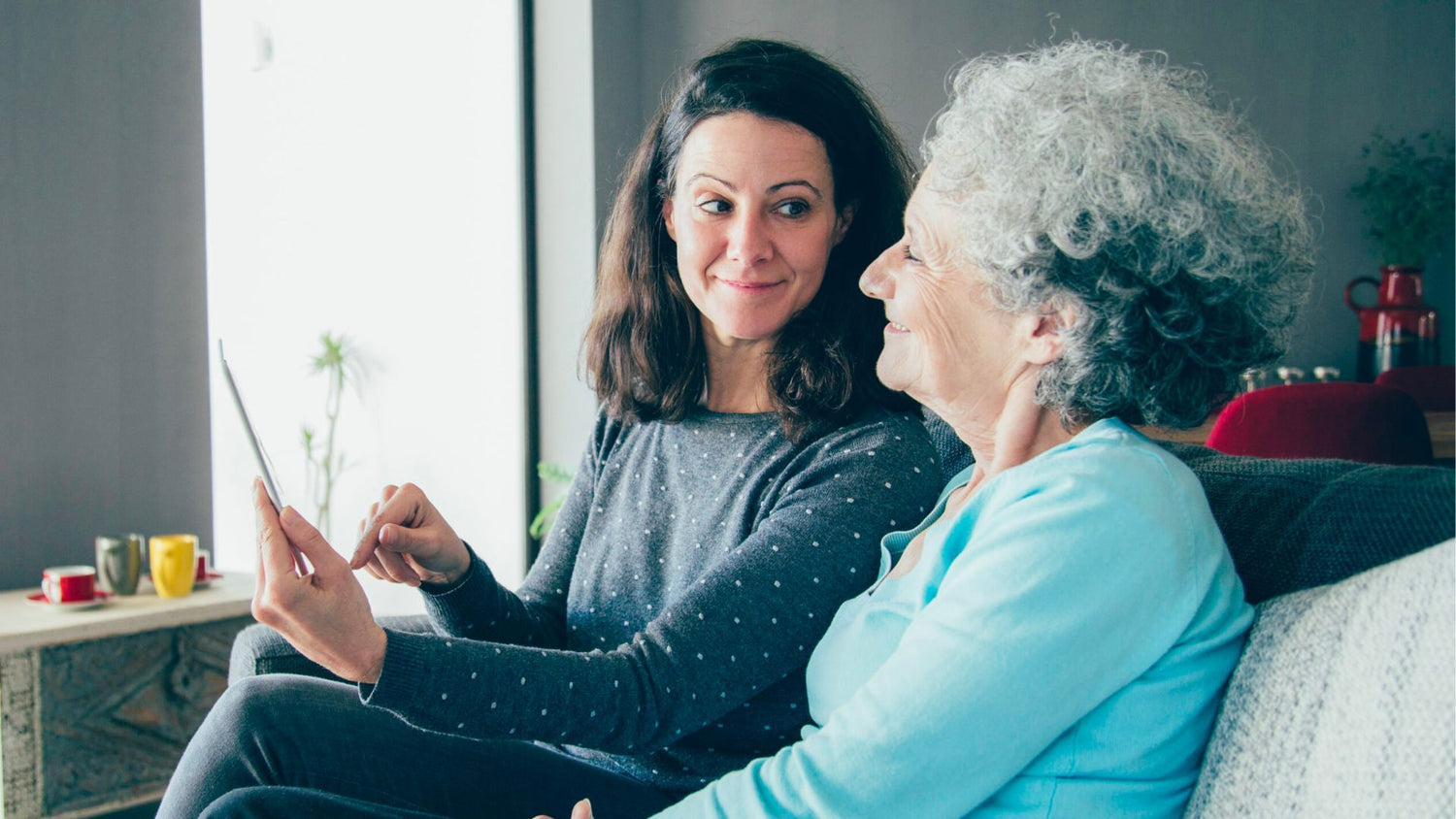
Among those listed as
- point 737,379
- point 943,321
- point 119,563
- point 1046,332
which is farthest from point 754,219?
point 119,563

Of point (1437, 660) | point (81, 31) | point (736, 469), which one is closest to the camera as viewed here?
point (1437, 660)

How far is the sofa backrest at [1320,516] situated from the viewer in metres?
0.78

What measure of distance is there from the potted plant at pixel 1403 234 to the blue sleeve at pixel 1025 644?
301 cm

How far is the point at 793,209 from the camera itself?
132 centimetres

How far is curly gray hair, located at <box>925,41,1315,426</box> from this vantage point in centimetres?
84

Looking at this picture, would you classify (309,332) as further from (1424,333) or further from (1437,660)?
(1437,660)

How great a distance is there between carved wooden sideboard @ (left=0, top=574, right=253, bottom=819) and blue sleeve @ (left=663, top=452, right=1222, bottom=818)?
1.58 metres

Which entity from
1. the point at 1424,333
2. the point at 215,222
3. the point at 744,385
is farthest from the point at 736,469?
the point at 215,222

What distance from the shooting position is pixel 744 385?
1.41 meters

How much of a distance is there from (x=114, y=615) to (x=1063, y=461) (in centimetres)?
176

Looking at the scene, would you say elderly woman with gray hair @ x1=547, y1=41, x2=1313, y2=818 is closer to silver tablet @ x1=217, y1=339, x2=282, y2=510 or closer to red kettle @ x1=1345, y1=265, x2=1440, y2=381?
silver tablet @ x1=217, y1=339, x2=282, y2=510

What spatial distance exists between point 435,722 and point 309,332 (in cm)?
360

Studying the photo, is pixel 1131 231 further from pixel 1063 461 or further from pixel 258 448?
pixel 258 448

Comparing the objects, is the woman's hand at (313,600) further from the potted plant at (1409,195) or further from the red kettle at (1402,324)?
the potted plant at (1409,195)
